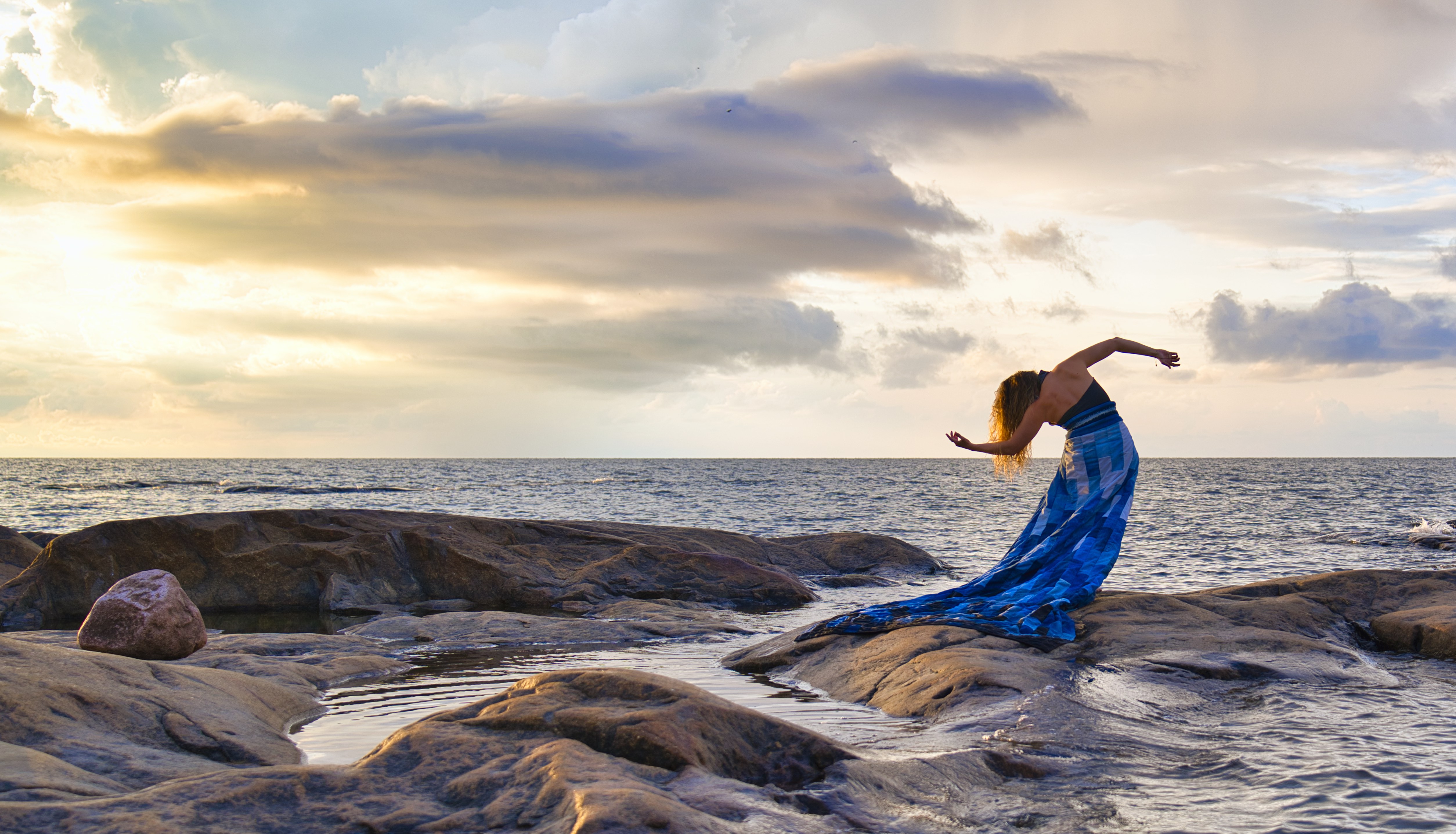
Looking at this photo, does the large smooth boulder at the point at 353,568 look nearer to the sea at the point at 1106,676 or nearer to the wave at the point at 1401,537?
the sea at the point at 1106,676

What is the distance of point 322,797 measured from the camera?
142 inches

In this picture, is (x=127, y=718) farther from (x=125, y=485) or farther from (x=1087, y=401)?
(x=125, y=485)

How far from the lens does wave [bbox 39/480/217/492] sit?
62219 millimetres

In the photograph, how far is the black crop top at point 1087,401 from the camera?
848 cm

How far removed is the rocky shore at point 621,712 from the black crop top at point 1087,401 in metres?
1.75

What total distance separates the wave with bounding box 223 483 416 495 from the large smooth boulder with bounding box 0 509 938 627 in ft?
151

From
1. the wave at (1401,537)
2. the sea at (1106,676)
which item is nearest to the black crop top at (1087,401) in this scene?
the sea at (1106,676)

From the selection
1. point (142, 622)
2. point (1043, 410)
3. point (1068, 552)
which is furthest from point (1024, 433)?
point (142, 622)

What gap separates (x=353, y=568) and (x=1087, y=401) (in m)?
10.7

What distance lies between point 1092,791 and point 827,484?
7160 cm

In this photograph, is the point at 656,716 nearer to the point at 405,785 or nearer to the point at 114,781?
the point at 405,785

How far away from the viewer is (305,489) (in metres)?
61.8

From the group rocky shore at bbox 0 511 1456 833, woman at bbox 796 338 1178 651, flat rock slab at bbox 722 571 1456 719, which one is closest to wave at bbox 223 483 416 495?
rocky shore at bbox 0 511 1456 833

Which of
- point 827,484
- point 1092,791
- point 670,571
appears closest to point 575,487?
point 827,484
